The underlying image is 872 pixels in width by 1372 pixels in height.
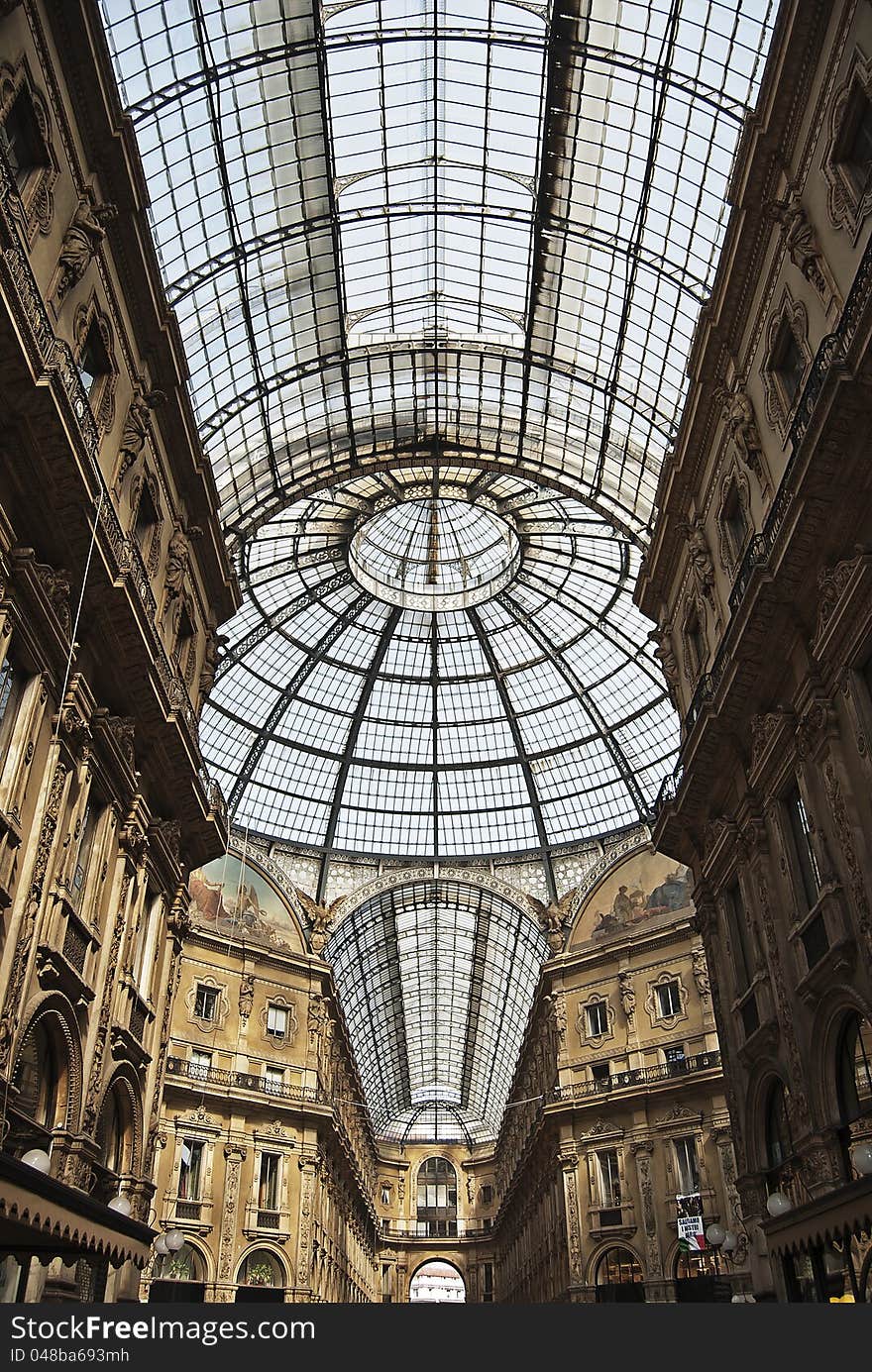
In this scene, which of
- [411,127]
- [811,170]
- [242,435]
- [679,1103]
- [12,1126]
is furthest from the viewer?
[679,1103]

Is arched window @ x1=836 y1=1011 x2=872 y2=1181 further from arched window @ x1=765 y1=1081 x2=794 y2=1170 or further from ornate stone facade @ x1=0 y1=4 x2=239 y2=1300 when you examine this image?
ornate stone facade @ x1=0 y1=4 x2=239 y2=1300

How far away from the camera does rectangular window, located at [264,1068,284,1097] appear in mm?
43312

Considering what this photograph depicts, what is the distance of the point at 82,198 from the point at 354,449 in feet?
77.2

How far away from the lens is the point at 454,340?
126 ft

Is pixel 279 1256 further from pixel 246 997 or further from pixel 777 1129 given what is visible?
pixel 777 1129

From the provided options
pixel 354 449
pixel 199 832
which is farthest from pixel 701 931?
pixel 354 449

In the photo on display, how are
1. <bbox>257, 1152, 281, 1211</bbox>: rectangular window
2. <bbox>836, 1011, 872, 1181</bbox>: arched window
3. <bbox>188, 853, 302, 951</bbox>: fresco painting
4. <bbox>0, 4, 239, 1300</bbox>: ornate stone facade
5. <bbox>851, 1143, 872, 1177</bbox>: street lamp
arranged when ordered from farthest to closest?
<bbox>188, 853, 302, 951</bbox>: fresco painting
<bbox>257, 1152, 281, 1211</bbox>: rectangular window
<bbox>836, 1011, 872, 1181</bbox>: arched window
<bbox>0, 4, 239, 1300</bbox>: ornate stone facade
<bbox>851, 1143, 872, 1177</bbox>: street lamp

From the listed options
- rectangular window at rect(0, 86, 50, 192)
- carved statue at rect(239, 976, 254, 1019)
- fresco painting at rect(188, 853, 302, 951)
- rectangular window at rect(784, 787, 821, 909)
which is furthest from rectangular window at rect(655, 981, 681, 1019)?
rectangular window at rect(0, 86, 50, 192)

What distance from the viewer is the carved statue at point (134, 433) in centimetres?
2183

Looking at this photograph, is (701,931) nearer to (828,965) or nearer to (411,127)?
(828,965)

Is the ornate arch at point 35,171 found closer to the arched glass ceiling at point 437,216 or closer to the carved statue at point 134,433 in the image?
the carved statue at point 134,433

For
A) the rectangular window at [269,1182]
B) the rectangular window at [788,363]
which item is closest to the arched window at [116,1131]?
the rectangular window at [269,1182]

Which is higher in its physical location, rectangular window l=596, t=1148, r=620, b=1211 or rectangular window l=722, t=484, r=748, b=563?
rectangular window l=722, t=484, r=748, b=563

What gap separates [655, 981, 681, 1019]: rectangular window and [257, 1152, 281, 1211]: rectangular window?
17.4 metres
